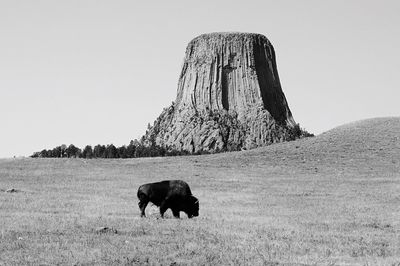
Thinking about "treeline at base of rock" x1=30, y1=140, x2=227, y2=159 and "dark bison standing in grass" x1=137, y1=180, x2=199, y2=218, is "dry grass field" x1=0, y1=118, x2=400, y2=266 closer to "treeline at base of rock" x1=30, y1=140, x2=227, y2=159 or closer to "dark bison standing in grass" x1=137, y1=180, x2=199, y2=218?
"dark bison standing in grass" x1=137, y1=180, x2=199, y2=218

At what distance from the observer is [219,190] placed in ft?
133

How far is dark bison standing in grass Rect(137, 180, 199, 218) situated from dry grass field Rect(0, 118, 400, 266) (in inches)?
25.6

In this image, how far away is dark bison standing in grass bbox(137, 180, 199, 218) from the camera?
23641 millimetres

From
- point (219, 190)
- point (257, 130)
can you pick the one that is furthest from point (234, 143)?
A: point (219, 190)

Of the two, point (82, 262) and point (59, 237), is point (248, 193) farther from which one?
point (82, 262)

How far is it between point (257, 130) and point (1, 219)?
590ft

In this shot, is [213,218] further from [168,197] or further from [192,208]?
[168,197]

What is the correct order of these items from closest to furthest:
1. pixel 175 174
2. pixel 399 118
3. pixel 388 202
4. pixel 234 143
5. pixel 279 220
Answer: pixel 279 220 → pixel 388 202 → pixel 175 174 → pixel 399 118 → pixel 234 143

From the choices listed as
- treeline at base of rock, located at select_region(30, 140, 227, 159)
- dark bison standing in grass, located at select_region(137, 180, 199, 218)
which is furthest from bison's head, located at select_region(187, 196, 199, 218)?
treeline at base of rock, located at select_region(30, 140, 227, 159)

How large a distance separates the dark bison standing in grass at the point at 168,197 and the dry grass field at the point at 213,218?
0.65 m

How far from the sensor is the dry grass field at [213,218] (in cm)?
1480

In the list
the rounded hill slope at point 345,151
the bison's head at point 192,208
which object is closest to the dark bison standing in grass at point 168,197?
the bison's head at point 192,208

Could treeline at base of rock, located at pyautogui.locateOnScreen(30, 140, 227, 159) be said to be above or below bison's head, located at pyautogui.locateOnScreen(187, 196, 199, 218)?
above

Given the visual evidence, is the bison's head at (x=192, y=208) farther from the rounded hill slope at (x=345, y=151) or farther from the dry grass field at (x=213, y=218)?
the rounded hill slope at (x=345, y=151)
